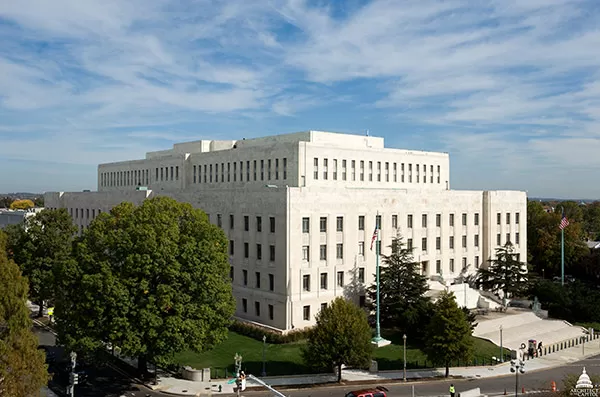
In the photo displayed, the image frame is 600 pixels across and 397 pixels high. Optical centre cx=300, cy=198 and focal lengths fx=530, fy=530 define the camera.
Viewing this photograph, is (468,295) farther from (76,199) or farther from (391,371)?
(76,199)

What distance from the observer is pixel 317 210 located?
5762cm

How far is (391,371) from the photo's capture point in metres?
44.7

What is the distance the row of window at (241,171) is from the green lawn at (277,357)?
26891 millimetres

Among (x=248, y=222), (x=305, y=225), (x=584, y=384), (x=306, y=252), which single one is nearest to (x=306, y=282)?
Answer: (x=306, y=252)

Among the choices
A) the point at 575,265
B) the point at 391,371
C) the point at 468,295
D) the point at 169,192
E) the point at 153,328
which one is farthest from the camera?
the point at 575,265

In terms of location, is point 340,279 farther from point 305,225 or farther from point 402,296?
point 305,225

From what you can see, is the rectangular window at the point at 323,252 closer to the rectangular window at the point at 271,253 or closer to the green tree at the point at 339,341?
the rectangular window at the point at 271,253

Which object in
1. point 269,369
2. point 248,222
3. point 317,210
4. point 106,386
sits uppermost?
point 317,210

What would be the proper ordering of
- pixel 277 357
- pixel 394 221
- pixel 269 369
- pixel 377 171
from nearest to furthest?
1. pixel 269 369
2. pixel 277 357
3. pixel 394 221
4. pixel 377 171

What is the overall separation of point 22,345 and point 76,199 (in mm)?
82509

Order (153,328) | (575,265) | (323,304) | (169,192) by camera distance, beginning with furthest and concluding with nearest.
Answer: (575,265), (169,192), (323,304), (153,328)

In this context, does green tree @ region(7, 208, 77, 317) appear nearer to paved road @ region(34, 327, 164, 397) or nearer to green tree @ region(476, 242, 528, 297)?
paved road @ region(34, 327, 164, 397)

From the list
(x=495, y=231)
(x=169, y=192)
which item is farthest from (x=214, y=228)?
(x=495, y=231)

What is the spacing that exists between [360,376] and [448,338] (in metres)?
7.75
